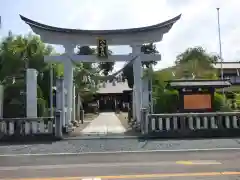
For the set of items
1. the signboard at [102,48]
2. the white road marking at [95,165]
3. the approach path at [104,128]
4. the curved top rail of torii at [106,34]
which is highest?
the curved top rail of torii at [106,34]

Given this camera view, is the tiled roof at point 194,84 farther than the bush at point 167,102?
No

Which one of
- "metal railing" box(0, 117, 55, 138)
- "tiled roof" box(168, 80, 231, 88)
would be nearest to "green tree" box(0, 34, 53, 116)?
"tiled roof" box(168, 80, 231, 88)

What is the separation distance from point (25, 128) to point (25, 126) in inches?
3.3

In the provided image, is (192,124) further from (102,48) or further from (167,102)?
(167,102)

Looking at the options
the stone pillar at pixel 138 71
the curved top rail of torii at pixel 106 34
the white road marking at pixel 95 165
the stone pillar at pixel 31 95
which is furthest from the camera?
the stone pillar at pixel 138 71

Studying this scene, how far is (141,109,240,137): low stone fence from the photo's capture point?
1616 cm

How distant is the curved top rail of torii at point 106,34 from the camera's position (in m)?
20.2

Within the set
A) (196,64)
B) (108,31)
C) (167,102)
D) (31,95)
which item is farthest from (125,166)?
(196,64)

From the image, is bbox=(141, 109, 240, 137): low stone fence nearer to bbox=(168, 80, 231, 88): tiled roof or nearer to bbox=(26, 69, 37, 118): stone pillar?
bbox=(168, 80, 231, 88): tiled roof

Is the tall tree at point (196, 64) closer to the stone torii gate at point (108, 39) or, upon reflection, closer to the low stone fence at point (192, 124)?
the stone torii gate at point (108, 39)

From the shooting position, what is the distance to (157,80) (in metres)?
27.2

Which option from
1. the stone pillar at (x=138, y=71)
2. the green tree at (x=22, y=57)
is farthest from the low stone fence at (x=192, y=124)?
the green tree at (x=22, y=57)

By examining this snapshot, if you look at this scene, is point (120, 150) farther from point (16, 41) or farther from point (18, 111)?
point (16, 41)

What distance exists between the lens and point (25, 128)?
16062 millimetres
